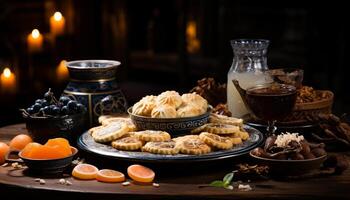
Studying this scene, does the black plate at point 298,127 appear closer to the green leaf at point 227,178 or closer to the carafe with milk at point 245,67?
the carafe with milk at point 245,67

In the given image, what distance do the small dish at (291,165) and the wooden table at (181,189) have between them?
45 mm

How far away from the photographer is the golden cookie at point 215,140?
8.30 feet

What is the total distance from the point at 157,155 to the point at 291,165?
539 mm

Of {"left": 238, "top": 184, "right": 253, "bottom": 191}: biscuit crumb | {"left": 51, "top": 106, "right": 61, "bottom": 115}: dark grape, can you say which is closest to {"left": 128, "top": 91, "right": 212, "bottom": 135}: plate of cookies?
{"left": 51, "top": 106, "right": 61, "bottom": 115}: dark grape

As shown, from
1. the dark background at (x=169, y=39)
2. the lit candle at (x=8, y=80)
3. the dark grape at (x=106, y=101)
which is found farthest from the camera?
the dark background at (x=169, y=39)

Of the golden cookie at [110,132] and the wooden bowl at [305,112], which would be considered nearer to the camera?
the golden cookie at [110,132]

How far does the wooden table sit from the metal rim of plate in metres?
0.08

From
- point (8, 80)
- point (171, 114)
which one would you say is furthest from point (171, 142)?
point (8, 80)

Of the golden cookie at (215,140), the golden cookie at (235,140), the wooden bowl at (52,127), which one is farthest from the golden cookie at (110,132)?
the golden cookie at (235,140)

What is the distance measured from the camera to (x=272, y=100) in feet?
8.47

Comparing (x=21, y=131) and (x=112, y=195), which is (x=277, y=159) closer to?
(x=112, y=195)

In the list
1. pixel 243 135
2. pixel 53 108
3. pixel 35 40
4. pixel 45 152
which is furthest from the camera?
pixel 35 40

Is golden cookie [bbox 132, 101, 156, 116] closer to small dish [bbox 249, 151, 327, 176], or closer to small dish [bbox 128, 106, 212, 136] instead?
small dish [bbox 128, 106, 212, 136]

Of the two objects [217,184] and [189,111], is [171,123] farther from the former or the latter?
[217,184]
